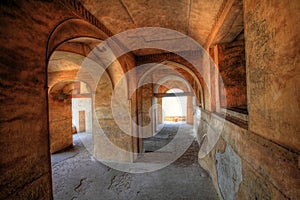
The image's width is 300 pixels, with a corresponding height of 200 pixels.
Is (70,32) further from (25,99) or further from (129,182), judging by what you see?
(129,182)

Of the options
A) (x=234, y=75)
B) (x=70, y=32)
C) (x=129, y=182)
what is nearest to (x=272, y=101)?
(x=234, y=75)

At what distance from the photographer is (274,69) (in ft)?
4.35

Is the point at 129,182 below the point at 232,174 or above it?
below

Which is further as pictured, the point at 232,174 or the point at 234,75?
the point at 234,75

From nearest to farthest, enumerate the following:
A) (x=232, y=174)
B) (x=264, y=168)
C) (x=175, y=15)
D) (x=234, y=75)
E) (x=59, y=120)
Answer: (x=264, y=168), (x=232, y=174), (x=175, y=15), (x=234, y=75), (x=59, y=120)

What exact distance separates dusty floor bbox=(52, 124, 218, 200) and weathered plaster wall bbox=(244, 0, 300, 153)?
3.25 metres

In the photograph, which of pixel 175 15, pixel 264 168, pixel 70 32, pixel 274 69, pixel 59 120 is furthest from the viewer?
pixel 59 120

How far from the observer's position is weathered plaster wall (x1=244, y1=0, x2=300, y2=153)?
3.57 ft

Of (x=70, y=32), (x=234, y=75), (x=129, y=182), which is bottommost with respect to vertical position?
(x=129, y=182)

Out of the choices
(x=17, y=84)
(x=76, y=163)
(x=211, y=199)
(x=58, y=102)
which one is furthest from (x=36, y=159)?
(x=58, y=102)

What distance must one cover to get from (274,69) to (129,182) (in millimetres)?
4760

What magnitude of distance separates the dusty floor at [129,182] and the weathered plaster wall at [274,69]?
325cm

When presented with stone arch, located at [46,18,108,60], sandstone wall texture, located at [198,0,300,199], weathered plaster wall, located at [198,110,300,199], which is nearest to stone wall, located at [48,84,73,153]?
stone arch, located at [46,18,108,60]

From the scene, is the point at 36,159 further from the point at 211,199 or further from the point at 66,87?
the point at 66,87
